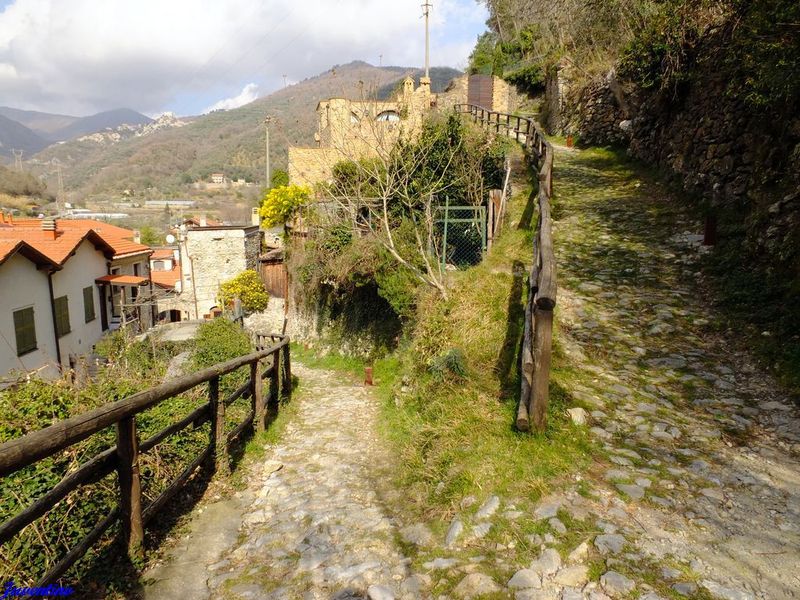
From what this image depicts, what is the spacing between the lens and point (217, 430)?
4680 millimetres

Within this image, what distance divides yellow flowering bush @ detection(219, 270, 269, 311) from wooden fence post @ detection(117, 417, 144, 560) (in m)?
16.4

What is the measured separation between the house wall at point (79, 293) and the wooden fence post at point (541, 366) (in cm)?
1663

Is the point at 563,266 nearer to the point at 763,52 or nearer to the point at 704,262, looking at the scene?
the point at 704,262

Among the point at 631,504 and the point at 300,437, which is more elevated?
the point at 631,504

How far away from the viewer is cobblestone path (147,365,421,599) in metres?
3.15

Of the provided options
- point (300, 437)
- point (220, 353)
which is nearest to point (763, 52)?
point (300, 437)

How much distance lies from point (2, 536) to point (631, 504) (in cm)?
366

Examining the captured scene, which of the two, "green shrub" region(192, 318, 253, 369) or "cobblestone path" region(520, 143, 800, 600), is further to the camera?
"green shrub" region(192, 318, 253, 369)

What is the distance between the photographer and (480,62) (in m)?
32.9

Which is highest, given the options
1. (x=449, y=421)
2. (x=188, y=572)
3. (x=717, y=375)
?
(x=717, y=375)

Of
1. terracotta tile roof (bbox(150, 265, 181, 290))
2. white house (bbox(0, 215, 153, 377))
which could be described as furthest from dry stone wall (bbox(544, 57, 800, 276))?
terracotta tile roof (bbox(150, 265, 181, 290))

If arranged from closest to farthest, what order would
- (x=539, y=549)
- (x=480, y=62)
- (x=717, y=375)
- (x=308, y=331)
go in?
1. (x=539, y=549)
2. (x=717, y=375)
3. (x=308, y=331)
4. (x=480, y=62)

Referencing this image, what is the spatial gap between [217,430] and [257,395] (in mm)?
1327

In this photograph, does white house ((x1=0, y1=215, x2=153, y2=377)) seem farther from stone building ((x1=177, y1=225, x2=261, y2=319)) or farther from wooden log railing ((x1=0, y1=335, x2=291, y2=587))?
wooden log railing ((x1=0, y1=335, x2=291, y2=587))
